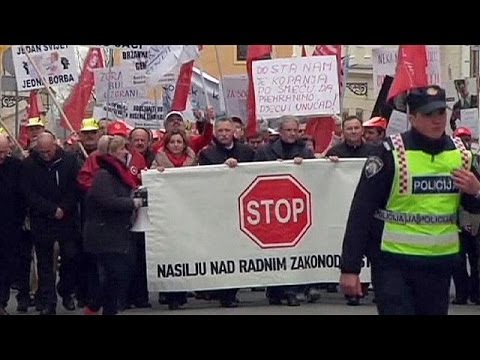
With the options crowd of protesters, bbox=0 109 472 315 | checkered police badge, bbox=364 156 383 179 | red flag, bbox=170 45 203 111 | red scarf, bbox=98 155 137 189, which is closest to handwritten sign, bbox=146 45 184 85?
red flag, bbox=170 45 203 111

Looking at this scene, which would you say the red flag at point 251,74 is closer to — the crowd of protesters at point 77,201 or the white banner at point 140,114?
the crowd of protesters at point 77,201

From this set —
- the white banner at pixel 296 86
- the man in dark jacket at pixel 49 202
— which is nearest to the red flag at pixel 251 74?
the white banner at pixel 296 86

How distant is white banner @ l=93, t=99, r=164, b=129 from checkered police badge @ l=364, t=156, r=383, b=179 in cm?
1347

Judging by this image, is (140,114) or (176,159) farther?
(140,114)

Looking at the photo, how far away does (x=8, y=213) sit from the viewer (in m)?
13.0

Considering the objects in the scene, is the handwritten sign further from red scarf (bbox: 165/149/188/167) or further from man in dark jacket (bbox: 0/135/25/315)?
man in dark jacket (bbox: 0/135/25/315)

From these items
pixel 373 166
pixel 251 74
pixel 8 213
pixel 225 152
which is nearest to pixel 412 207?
pixel 373 166

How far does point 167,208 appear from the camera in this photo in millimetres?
12977

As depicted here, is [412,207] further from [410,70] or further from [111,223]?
[410,70]

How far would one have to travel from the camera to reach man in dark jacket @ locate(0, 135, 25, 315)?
13.0m

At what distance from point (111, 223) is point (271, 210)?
1895 millimetres

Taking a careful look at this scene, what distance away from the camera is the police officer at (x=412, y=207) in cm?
748
